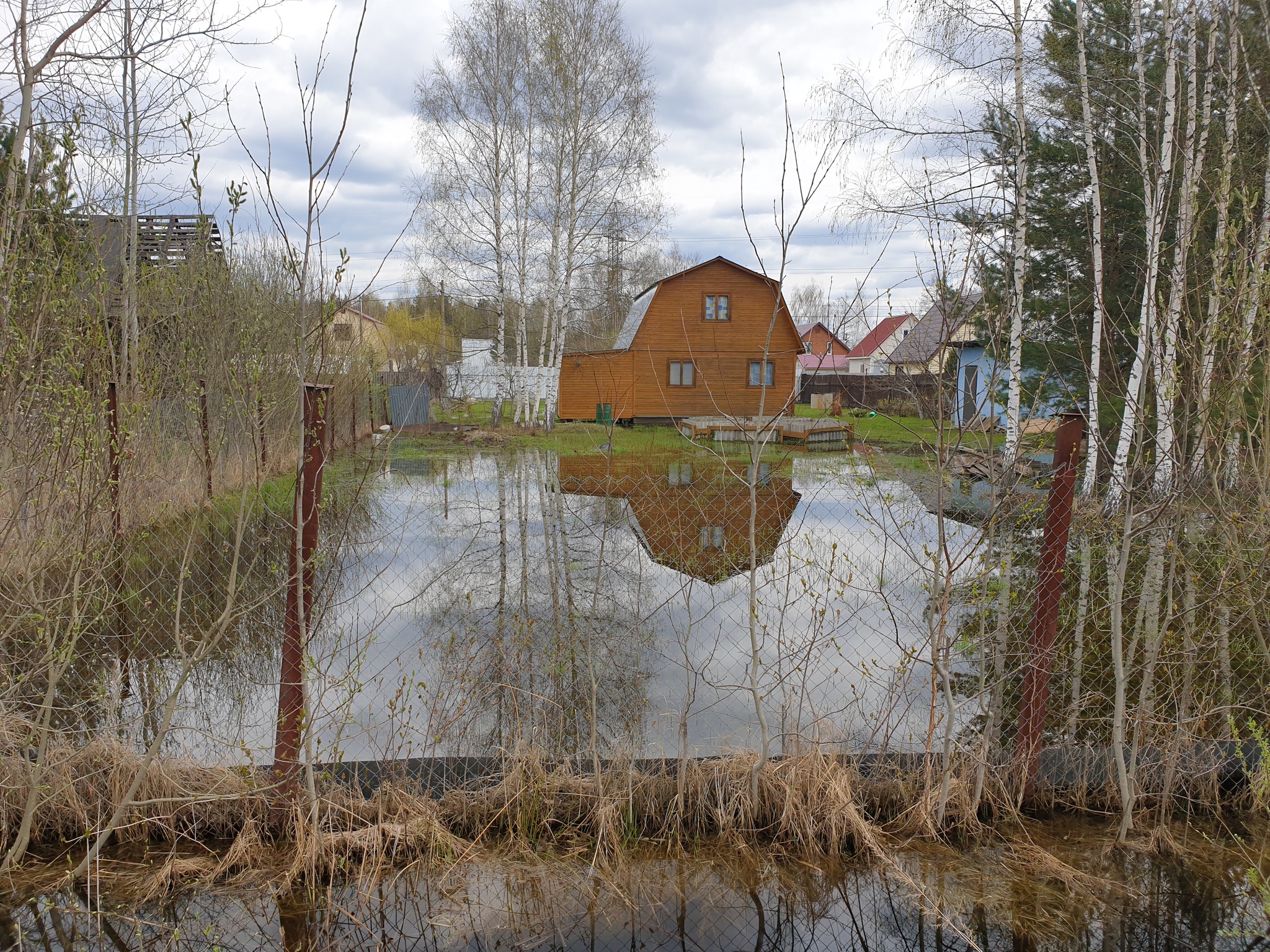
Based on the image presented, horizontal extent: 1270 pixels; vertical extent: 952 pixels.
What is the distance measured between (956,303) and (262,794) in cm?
320

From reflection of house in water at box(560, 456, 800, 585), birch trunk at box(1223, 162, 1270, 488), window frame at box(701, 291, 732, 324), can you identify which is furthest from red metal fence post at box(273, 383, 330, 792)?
window frame at box(701, 291, 732, 324)

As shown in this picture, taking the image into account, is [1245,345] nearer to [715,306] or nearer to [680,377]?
[680,377]

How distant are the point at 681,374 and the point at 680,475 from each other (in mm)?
12814

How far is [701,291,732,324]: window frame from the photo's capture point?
1089 inches

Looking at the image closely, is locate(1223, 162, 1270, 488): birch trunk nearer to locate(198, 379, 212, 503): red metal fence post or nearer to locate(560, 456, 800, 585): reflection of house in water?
locate(560, 456, 800, 585): reflection of house in water

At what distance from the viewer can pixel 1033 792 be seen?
3.38 m

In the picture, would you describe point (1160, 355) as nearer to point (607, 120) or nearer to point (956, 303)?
→ point (956, 303)

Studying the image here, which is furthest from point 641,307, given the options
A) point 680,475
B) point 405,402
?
point 680,475

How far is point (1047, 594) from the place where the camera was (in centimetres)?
323

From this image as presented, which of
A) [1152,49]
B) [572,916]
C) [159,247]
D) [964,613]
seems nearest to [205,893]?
[572,916]

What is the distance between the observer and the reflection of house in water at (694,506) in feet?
23.4

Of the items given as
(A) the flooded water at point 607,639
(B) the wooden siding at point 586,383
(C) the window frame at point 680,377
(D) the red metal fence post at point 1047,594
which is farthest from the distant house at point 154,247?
(C) the window frame at point 680,377

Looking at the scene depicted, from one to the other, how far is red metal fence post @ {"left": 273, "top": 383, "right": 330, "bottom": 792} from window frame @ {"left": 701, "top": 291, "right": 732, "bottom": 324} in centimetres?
2536

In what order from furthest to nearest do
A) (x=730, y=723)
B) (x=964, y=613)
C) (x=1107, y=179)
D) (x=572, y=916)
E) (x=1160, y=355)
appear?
(x=1107, y=179)
(x=964, y=613)
(x=730, y=723)
(x=1160, y=355)
(x=572, y=916)
